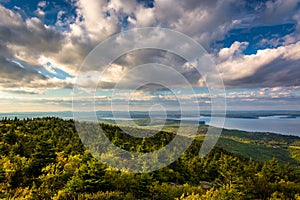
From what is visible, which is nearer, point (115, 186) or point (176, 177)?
point (115, 186)

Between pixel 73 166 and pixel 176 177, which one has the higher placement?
pixel 73 166

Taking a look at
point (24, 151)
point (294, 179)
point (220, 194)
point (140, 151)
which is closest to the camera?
point (220, 194)

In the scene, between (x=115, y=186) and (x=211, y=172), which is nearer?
(x=115, y=186)

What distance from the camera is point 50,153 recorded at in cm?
2736

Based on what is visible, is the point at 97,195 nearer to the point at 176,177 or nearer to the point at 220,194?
the point at 220,194

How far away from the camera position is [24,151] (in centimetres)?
3428

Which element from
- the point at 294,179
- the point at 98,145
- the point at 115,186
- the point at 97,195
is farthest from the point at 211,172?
the point at 97,195

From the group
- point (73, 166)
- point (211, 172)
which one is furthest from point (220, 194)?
point (211, 172)

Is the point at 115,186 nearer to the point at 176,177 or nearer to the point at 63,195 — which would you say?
the point at 63,195

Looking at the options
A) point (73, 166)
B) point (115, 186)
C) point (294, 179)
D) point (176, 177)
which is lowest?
point (294, 179)

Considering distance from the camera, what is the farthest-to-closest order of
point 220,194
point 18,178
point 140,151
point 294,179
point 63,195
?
point 294,179 → point 140,151 → point 18,178 → point 220,194 → point 63,195

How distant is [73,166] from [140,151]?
45.5 ft

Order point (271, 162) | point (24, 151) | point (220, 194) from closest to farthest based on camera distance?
point (220, 194)
point (24, 151)
point (271, 162)

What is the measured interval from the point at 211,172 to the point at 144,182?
88.9 ft
